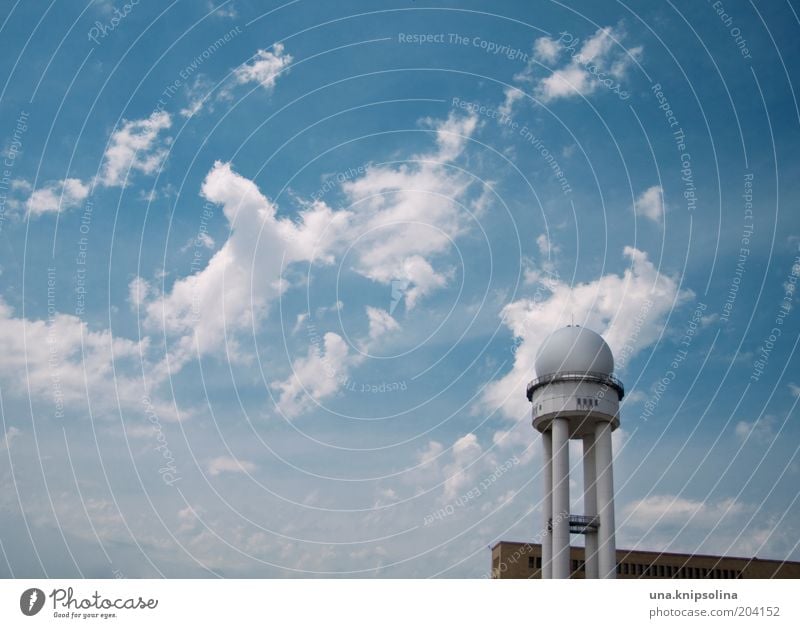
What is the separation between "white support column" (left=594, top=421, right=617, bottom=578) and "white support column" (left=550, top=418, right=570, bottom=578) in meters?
2.52

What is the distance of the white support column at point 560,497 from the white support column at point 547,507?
0.74 m

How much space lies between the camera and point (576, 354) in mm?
64438

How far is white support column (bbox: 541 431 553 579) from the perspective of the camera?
199ft

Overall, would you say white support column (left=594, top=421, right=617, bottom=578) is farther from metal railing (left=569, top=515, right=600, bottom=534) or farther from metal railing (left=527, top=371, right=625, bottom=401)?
metal railing (left=527, top=371, right=625, bottom=401)

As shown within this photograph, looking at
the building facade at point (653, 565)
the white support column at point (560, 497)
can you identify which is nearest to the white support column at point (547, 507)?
the white support column at point (560, 497)

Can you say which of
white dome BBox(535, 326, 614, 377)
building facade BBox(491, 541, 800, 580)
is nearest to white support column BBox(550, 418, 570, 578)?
white dome BBox(535, 326, 614, 377)

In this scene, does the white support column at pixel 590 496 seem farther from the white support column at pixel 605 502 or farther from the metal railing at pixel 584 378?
the metal railing at pixel 584 378

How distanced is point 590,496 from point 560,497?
307cm

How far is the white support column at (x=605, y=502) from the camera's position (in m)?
60.0
